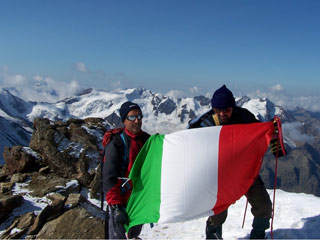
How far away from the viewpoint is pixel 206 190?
628cm

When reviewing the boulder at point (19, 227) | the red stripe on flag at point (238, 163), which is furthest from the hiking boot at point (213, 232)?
the boulder at point (19, 227)

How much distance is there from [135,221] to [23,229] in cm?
536

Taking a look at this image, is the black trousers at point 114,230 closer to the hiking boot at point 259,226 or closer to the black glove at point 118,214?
the black glove at point 118,214

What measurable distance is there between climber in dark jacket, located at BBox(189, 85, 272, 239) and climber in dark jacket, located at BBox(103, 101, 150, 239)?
5.88 ft

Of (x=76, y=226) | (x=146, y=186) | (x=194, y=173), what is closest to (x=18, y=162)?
(x=76, y=226)

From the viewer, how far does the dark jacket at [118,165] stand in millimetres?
5992

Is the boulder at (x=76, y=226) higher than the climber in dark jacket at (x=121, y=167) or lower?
lower

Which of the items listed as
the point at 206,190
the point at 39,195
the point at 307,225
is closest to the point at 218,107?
the point at 206,190

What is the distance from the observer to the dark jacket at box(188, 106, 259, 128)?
716 cm

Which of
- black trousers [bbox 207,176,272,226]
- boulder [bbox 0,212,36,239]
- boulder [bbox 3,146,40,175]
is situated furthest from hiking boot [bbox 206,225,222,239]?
boulder [bbox 3,146,40,175]

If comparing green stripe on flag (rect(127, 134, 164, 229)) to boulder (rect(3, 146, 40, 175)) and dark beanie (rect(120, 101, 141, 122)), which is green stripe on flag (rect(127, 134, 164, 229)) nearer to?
dark beanie (rect(120, 101, 141, 122))

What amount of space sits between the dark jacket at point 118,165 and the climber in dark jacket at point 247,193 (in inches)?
72.9

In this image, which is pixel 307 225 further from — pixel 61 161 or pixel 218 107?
pixel 61 161

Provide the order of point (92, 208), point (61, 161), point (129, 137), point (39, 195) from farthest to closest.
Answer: point (61, 161), point (39, 195), point (92, 208), point (129, 137)
